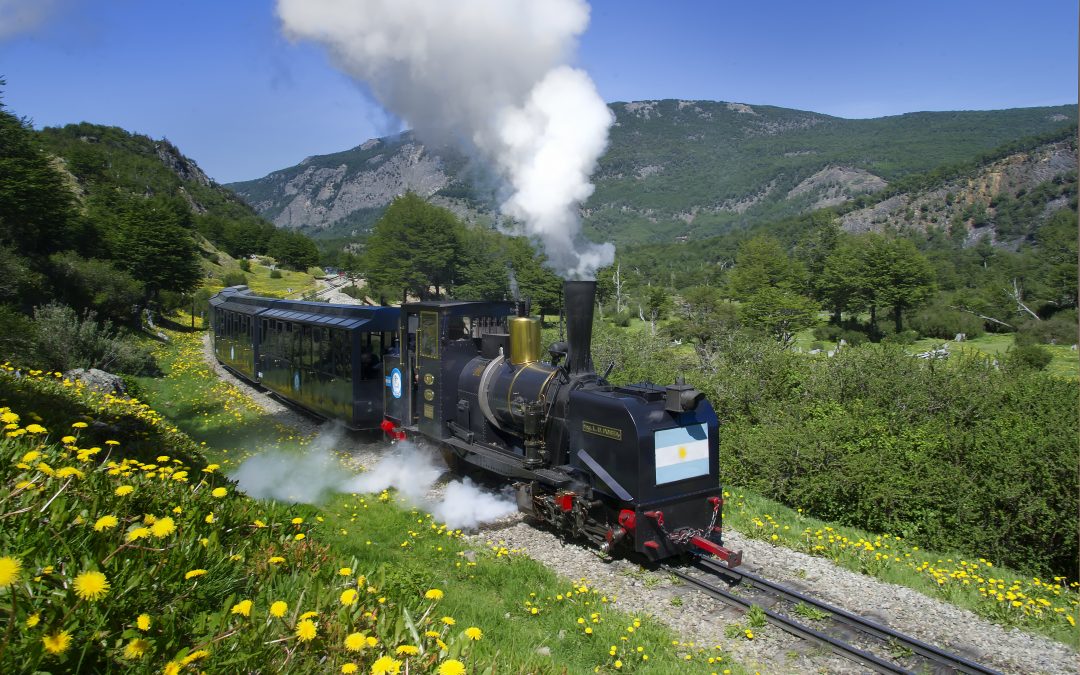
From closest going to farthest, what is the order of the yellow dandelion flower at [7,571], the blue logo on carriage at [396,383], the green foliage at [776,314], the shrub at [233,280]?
the yellow dandelion flower at [7,571]
the blue logo on carriage at [396,383]
the green foliage at [776,314]
the shrub at [233,280]

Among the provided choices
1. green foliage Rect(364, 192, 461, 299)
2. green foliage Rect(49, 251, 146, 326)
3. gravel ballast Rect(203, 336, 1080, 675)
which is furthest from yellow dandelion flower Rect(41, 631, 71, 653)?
green foliage Rect(364, 192, 461, 299)

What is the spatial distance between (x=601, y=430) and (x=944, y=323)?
171 feet

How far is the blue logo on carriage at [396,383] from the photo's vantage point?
1406 centimetres

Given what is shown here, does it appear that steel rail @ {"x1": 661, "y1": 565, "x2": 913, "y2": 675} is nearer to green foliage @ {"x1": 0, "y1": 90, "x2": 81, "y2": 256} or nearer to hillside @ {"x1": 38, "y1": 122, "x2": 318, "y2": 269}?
green foliage @ {"x1": 0, "y1": 90, "x2": 81, "y2": 256}

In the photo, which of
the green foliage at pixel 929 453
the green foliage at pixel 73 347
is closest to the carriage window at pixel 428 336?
the green foliage at pixel 929 453

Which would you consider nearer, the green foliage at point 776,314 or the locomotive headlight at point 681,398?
the locomotive headlight at point 681,398

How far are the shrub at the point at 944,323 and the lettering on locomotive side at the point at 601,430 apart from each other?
50475mm

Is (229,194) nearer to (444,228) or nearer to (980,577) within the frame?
(444,228)

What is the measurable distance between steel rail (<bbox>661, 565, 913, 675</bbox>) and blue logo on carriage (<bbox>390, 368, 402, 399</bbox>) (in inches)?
303

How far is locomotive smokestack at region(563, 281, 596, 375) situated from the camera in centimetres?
961

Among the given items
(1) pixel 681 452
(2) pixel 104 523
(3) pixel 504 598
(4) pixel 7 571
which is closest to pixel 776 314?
→ (1) pixel 681 452

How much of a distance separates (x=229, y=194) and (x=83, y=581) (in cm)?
16778

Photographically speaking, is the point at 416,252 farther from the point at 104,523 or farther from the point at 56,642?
the point at 56,642

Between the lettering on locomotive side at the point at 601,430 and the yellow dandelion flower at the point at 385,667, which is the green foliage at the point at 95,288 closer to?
the lettering on locomotive side at the point at 601,430
